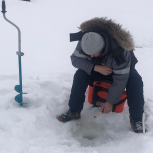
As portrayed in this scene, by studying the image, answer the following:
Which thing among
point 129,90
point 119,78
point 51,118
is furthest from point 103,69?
point 51,118

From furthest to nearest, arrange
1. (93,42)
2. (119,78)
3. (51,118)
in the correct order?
(51,118) → (119,78) → (93,42)

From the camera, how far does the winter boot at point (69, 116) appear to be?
214 centimetres

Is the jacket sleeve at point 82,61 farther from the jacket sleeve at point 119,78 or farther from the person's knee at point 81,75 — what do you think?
the jacket sleeve at point 119,78

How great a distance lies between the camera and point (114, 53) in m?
1.80

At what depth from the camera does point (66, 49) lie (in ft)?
14.2

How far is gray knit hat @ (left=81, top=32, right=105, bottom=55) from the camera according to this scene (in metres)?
1.72

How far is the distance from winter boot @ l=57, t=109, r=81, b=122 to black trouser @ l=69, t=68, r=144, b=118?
6cm

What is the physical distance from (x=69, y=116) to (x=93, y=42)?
90 cm

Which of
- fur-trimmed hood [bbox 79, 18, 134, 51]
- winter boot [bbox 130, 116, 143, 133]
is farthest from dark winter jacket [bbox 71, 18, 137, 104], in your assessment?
winter boot [bbox 130, 116, 143, 133]

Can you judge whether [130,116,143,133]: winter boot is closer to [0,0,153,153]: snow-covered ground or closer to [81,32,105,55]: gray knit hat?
[0,0,153,153]: snow-covered ground

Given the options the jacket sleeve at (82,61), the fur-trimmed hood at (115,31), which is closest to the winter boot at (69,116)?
the jacket sleeve at (82,61)

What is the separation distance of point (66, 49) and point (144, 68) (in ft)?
5.64

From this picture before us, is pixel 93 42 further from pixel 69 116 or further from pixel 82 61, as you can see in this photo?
pixel 69 116

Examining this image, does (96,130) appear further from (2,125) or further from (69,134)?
(2,125)
